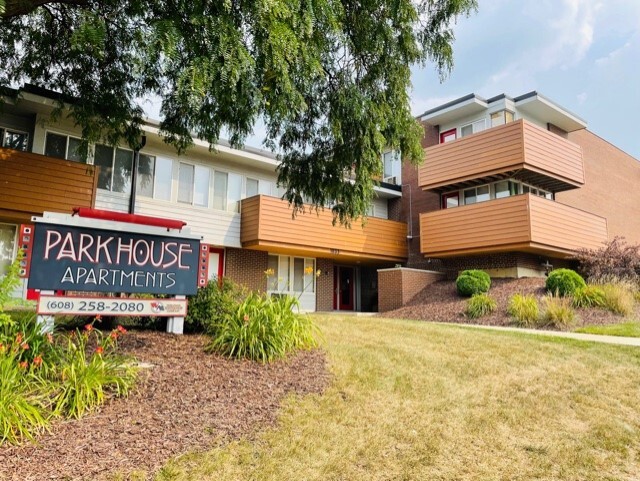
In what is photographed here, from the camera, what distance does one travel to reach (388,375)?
664cm

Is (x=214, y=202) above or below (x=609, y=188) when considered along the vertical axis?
below

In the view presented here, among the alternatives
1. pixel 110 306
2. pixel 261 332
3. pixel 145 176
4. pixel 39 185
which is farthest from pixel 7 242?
pixel 261 332

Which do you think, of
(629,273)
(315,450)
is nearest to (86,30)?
(315,450)

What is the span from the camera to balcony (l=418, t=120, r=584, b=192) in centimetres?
1769

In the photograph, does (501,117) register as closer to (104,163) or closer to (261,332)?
(104,163)

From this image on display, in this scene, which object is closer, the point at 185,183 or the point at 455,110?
the point at 185,183

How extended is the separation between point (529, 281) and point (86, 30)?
52.5ft

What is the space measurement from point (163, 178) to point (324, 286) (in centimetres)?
886

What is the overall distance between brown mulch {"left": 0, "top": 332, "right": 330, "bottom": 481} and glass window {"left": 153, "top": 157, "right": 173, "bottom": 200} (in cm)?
1061

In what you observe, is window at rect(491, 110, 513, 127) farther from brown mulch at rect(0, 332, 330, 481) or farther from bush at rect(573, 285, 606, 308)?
brown mulch at rect(0, 332, 330, 481)

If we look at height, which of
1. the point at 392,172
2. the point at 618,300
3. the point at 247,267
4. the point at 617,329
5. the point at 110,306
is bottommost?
the point at 617,329

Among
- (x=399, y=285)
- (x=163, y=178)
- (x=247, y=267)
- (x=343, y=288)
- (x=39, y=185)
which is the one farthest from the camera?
(x=343, y=288)

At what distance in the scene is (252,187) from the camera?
19453mm

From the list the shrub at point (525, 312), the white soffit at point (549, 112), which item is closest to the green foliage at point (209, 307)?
the shrub at point (525, 312)
